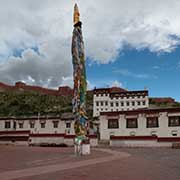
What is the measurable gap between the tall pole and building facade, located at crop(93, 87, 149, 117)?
3213 inches

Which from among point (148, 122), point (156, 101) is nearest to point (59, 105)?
point (156, 101)

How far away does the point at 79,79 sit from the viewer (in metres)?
26.2

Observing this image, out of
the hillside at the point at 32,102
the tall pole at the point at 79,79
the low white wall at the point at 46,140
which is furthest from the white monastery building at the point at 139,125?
the hillside at the point at 32,102

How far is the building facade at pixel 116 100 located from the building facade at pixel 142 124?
5723cm

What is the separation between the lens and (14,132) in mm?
59094

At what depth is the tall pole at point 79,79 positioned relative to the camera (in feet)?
85.0

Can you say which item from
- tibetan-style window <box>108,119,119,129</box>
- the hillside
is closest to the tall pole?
tibetan-style window <box>108,119,119,129</box>

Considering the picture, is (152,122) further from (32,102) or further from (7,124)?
(32,102)

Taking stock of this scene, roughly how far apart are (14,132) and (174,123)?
3082 centimetres

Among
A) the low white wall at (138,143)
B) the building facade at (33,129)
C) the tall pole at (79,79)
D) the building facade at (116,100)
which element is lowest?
the low white wall at (138,143)

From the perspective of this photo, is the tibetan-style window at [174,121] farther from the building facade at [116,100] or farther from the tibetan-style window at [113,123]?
the building facade at [116,100]

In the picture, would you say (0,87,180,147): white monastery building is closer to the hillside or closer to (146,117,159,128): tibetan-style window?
(146,117,159,128): tibetan-style window

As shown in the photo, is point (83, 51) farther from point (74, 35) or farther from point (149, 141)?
point (149, 141)

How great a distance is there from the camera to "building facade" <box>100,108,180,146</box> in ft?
152
